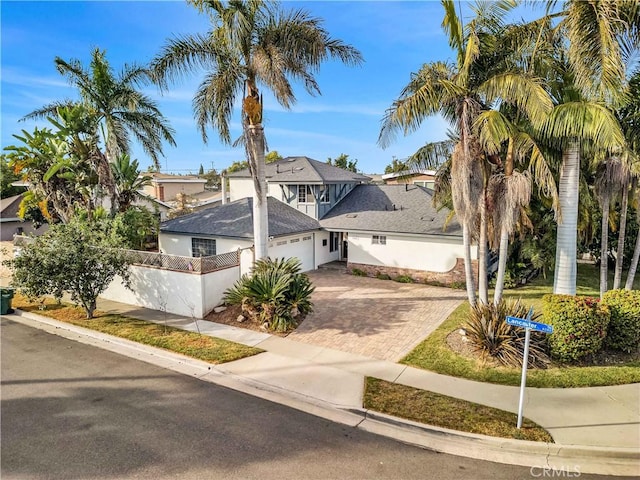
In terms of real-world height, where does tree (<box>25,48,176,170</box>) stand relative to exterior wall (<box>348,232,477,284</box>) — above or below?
above

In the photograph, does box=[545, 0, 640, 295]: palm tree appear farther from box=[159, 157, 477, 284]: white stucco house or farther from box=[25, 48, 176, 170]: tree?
box=[25, 48, 176, 170]: tree

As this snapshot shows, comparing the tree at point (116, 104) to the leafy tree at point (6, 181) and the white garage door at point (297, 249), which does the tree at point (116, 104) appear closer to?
the white garage door at point (297, 249)

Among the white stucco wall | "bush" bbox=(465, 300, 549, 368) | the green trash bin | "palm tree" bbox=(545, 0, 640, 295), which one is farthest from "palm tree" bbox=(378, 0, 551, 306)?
the green trash bin

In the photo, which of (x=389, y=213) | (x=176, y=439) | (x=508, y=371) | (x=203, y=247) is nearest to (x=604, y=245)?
(x=508, y=371)

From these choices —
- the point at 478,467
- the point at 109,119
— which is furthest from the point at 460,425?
the point at 109,119

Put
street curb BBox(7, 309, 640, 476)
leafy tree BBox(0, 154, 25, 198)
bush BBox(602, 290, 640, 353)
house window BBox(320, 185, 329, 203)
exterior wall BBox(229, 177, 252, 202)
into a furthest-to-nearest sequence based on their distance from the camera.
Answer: leafy tree BBox(0, 154, 25, 198)
exterior wall BBox(229, 177, 252, 202)
house window BBox(320, 185, 329, 203)
bush BBox(602, 290, 640, 353)
street curb BBox(7, 309, 640, 476)

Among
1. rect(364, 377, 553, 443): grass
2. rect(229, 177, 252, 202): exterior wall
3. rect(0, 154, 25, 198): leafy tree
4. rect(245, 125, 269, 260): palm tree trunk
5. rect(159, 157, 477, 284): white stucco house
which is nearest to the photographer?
rect(364, 377, 553, 443): grass

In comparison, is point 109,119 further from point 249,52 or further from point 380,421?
point 380,421

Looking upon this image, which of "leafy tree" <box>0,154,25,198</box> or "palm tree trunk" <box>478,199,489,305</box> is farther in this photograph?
"leafy tree" <box>0,154,25,198</box>
